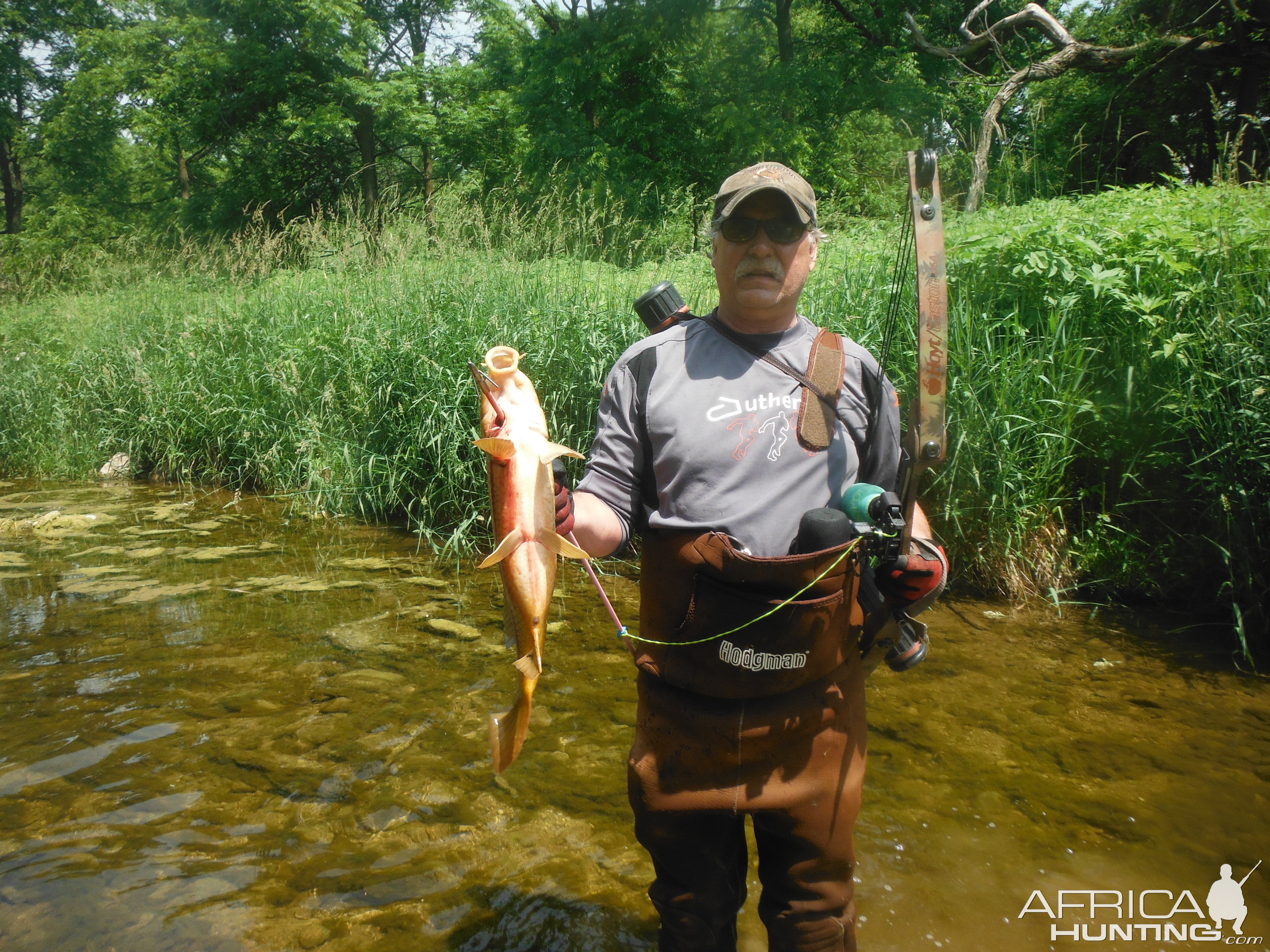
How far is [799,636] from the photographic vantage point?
170cm

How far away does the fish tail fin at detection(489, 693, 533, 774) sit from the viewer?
4.74ft

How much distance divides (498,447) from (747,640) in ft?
2.33

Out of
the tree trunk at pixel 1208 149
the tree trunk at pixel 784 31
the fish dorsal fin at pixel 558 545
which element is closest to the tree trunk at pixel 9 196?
the tree trunk at pixel 784 31

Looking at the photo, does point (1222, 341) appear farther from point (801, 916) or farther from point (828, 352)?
point (801, 916)

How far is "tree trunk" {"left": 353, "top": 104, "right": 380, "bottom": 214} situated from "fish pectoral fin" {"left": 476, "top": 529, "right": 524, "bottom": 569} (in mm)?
20165

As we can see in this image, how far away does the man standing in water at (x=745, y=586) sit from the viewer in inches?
67.2

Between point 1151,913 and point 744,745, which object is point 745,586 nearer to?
point 744,745

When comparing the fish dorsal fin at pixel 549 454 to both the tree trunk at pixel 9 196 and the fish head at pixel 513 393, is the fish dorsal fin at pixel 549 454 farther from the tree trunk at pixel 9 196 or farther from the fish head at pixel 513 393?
the tree trunk at pixel 9 196

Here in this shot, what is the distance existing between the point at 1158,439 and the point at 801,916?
167 inches

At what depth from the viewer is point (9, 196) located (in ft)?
89.1

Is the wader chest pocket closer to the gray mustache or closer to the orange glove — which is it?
the orange glove

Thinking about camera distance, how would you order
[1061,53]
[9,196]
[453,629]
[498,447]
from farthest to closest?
[9,196] → [1061,53] → [453,629] → [498,447]

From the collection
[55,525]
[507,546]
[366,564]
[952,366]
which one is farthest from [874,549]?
[55,525]

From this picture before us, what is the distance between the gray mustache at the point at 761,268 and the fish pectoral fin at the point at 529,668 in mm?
1002
